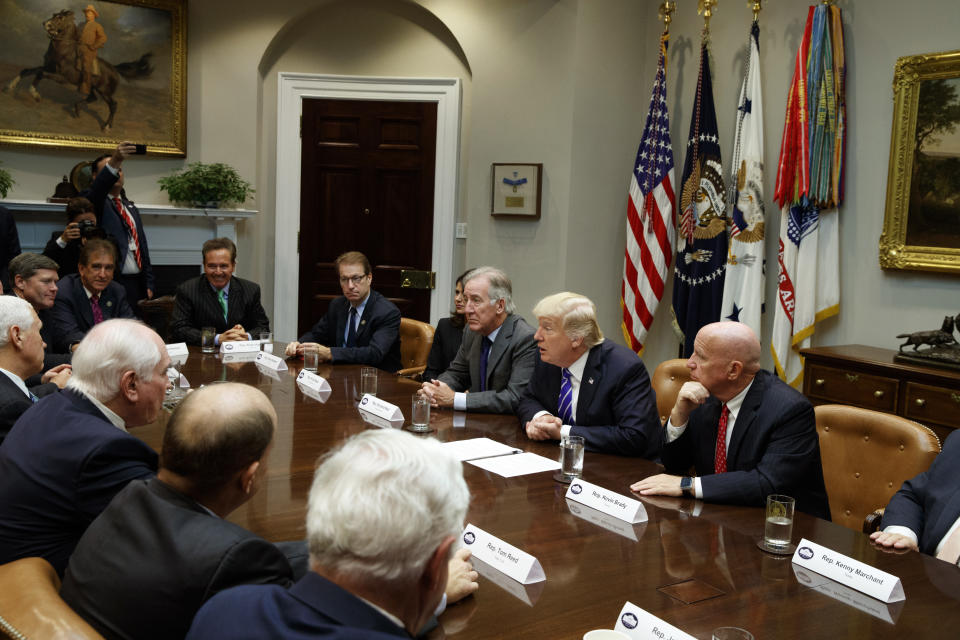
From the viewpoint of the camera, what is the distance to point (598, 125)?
635 cm

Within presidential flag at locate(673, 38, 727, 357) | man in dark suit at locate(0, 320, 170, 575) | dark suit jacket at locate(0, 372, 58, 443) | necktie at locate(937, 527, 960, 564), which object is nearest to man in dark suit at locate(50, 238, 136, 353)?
dark suit jacket at locate(0, 372, 58, 443)

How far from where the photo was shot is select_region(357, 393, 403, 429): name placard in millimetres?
3129

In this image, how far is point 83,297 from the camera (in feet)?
15.7

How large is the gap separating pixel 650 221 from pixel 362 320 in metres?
2.34

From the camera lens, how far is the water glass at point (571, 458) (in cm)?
250

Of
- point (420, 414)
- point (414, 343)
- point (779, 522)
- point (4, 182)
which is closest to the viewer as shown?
point (779, 522)

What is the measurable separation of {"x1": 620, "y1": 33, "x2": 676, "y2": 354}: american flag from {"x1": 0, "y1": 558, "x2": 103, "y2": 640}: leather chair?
5.06 m

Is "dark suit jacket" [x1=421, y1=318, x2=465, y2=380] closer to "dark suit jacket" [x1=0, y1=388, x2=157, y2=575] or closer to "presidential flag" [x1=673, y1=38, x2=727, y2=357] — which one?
"presidential flag" [x1=673, y1=38, x2=727, y2=357]

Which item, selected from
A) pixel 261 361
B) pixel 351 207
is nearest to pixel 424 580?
pixel 261 361

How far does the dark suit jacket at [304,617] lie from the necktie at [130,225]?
5333 millimetres

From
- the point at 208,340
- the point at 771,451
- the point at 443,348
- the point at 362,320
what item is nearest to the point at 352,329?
the point at 362,320

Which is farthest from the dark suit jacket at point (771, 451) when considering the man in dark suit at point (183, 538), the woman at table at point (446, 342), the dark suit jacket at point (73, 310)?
the dark suit jacket at point (73, 310)

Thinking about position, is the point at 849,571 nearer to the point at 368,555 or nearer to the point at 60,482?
the point at 368,555

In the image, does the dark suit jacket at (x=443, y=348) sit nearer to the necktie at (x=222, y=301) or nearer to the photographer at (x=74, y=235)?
the necktie at (x=222, y=301)
